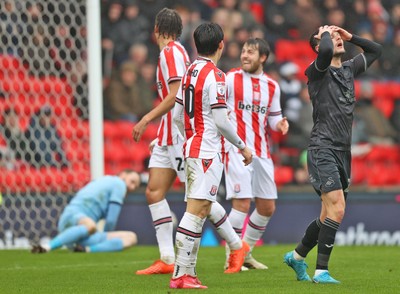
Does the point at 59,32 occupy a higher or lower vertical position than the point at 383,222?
higher

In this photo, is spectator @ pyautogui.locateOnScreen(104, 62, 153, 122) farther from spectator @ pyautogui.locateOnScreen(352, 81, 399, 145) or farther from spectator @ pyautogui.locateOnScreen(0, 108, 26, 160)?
spectator @ pyautogui.locateOnScreen(352, 81, 399, 145)

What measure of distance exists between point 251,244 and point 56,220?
410 cm

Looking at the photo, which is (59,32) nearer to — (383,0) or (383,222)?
(383,222)

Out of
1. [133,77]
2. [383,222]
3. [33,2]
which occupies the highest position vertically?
[33,2]

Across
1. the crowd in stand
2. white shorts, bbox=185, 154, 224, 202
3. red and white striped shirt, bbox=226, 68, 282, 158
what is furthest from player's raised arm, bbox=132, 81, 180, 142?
the crowd in stand

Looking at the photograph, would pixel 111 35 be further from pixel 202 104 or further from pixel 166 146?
pixel 202 104

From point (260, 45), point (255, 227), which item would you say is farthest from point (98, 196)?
point (260, 45)

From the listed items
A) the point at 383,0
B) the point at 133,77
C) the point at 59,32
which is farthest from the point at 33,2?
the point at 383,0

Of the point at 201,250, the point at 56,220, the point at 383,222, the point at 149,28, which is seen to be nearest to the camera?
the point at 201,250

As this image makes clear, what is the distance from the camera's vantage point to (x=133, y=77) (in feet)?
47.9

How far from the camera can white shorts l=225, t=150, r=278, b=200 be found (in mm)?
8688

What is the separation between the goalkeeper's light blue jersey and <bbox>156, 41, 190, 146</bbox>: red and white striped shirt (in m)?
2.81

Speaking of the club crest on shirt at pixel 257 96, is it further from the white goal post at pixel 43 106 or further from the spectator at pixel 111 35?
the spectator at pixel 111 35

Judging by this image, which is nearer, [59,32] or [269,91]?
[269,91]
